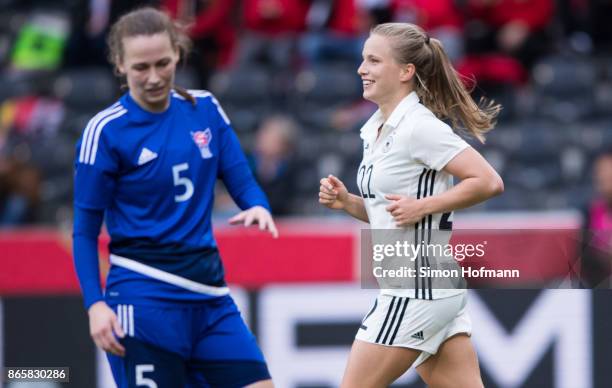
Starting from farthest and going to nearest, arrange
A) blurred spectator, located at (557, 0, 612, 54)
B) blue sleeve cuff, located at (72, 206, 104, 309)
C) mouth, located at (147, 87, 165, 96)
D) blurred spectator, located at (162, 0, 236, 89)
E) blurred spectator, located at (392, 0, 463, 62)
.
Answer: blurred spectator, located at (557, 0, 612, 54)
blurred spectator, located at (162, 0, 236, 89)
blurred spectator, located at (392, 0, 463, 62)
mouth, located at (147, 87, 165, 96)
blue sleeve cuff, located at (72, 206, 104, 309)

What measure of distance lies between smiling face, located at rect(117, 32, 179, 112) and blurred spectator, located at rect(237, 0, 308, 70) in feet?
19.0

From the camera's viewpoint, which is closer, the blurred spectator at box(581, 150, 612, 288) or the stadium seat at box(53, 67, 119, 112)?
the blurred spectator at box(581, 150, 612, 288)

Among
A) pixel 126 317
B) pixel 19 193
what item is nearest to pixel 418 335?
pixel 126 317

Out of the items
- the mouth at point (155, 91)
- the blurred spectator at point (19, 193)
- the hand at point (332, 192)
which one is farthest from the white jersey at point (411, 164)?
the blurred spectator at point (19, 193)

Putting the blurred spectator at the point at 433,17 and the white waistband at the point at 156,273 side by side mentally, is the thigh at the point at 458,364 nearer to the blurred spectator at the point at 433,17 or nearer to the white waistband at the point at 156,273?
the white waistband at the point at 156,273

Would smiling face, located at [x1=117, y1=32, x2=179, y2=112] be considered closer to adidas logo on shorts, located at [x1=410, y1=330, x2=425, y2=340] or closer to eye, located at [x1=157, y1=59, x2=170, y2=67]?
eye, located at [x1=157, y1=59, x2=170, y2=67]

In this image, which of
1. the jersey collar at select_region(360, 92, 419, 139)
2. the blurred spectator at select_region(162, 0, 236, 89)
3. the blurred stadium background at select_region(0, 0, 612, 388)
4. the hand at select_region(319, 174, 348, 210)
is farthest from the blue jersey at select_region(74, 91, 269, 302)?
the blurred spectator at select_region(162, 0, 236, 89)

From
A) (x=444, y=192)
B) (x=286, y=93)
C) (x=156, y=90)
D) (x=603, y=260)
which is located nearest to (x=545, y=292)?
(x=603, y=260)

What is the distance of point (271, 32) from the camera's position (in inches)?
397

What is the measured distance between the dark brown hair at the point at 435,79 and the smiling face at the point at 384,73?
1.2 inches

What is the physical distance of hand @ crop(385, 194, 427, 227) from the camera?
383 cm

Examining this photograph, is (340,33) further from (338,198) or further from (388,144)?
(388,144)

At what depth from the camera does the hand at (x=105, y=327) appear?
12.7 feet

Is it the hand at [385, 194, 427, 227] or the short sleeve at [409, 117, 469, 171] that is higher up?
the short sleeve at [409, 117, 469, 171]
